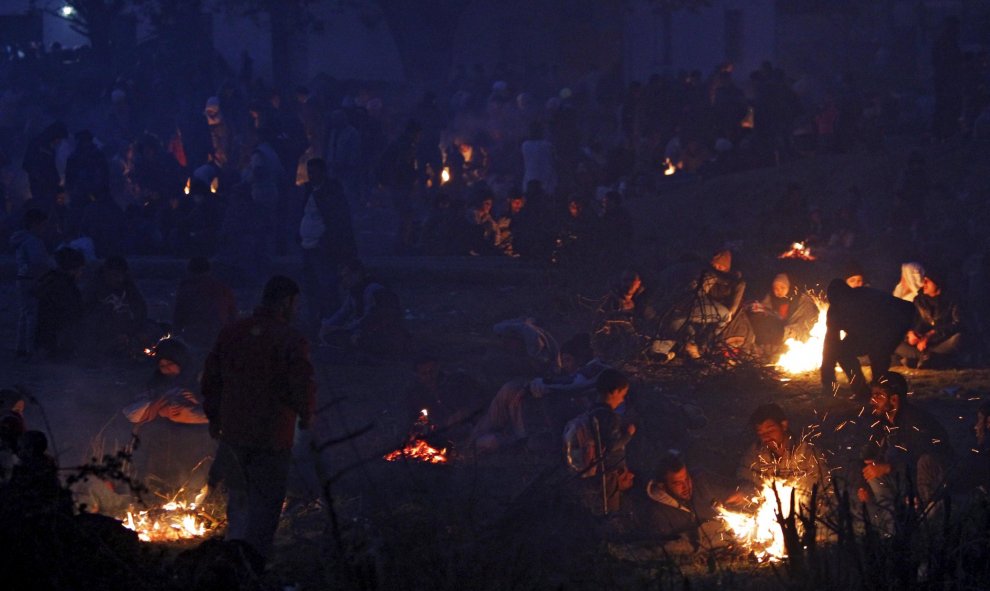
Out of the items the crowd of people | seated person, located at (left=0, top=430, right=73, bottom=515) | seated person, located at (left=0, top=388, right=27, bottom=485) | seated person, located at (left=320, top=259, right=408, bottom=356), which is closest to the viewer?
seated person, located at (left=0, top=430, right=73, bottom=515)

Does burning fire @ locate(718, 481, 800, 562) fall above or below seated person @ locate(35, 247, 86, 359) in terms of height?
below

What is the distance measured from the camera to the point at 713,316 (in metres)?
11.4

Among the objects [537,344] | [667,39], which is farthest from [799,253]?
[667,39]

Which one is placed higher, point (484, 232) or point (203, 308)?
point (484, 232)

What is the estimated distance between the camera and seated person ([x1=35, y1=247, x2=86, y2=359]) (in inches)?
443

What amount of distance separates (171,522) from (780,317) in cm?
616

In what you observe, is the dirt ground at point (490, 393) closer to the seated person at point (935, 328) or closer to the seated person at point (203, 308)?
the seated person at point (935, 328)

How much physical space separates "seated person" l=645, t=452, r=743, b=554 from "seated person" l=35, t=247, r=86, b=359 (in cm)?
573

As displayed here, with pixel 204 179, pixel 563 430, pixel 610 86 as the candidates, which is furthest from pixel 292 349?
pixel 610 86

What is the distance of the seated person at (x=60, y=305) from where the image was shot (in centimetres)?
1125

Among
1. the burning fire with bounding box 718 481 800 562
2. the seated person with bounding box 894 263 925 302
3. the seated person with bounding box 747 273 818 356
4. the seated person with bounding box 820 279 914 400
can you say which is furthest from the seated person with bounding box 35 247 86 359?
the seated person with bounding box 894 263 925 302

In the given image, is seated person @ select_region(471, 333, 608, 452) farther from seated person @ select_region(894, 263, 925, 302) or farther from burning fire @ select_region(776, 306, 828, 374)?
seated person @ select_region(894, 263, 925, 302)

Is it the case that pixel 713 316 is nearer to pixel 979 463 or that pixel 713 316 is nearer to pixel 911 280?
pixel 911 280

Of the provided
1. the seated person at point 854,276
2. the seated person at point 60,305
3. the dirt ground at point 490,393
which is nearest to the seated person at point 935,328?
the dirt ground at point 490,393
